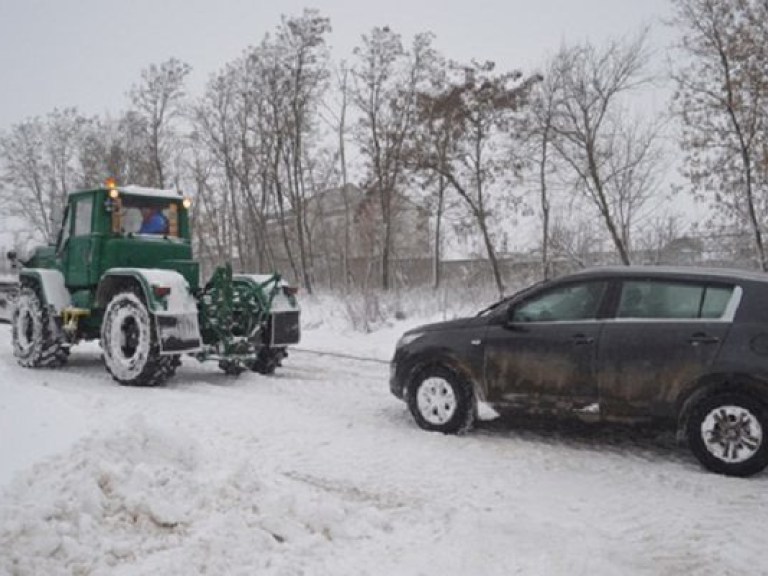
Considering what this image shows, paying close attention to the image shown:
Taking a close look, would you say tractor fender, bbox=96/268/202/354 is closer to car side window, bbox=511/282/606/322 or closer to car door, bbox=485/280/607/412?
car door, bbox=485/280/607/412

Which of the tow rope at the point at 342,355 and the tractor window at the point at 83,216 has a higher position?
the tractor window at the point at 83,216

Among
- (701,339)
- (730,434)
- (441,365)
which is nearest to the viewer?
(730,434)

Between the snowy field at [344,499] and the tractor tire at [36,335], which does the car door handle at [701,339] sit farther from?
the tractor tire at [36,335]

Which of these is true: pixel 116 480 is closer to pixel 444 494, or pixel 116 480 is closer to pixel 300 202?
pixel 444 494

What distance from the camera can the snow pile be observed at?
3.79 m

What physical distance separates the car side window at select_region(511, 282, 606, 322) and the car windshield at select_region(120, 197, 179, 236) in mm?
6343

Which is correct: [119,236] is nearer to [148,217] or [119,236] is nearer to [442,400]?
[148,217]

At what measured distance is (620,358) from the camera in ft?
20.4

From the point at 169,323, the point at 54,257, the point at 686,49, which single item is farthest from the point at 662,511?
the point at 686,49

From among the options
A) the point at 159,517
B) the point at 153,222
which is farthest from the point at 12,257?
the point at 159,517

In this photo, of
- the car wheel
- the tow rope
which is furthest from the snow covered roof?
the car wheel

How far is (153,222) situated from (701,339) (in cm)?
822

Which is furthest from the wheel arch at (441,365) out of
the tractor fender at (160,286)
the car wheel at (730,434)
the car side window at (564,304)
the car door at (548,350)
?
the tractor fender at (160,286)

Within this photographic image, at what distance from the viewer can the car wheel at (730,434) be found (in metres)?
5.59
